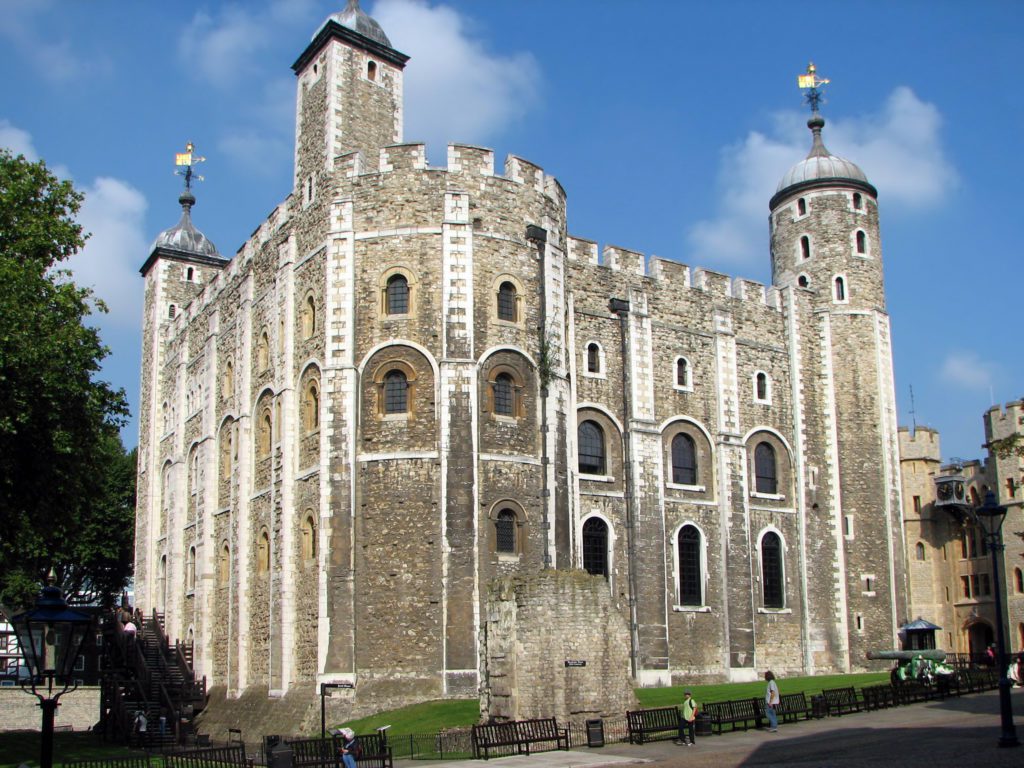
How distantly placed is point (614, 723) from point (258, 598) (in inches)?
505

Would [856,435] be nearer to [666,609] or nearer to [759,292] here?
[759,292]

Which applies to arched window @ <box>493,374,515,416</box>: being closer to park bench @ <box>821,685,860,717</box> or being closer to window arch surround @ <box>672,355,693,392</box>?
window arch surround @ <box>672,355,693,392</box>

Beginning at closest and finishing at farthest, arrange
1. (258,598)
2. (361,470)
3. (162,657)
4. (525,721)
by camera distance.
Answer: (525,721)
(361,470)
(258,598)
(162,657)

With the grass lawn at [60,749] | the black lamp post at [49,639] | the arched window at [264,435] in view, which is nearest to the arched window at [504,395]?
the arched window at [264,435]

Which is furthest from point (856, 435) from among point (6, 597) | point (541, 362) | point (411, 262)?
point (6, 597)

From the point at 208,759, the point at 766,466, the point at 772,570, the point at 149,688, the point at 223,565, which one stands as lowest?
the point at 149,688

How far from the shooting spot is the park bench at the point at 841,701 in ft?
82.0

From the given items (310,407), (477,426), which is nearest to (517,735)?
(477,426)

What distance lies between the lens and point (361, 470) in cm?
2798

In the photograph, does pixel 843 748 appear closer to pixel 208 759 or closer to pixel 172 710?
pixel 208 759

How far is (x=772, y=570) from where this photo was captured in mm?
37281

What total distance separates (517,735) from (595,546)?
1281cm

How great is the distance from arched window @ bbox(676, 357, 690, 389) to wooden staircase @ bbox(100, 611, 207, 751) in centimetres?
1782

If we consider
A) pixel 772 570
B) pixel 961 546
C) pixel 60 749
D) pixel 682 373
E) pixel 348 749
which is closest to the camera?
pixel 348 749
